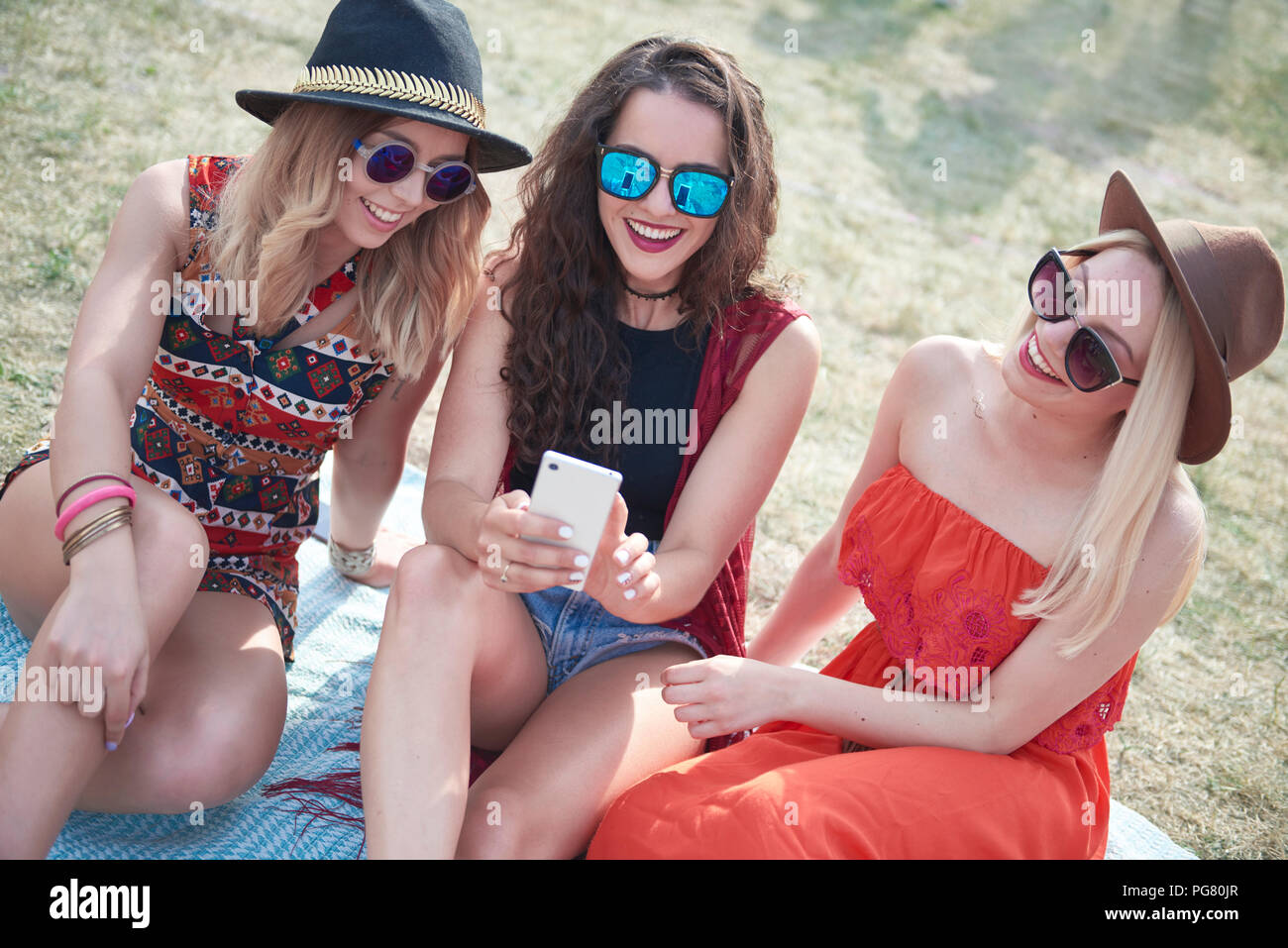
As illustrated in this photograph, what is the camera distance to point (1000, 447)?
2543 millimetres

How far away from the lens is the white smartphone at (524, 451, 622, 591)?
204 cm

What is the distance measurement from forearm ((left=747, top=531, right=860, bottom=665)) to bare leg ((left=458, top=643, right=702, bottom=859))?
435 millimetres

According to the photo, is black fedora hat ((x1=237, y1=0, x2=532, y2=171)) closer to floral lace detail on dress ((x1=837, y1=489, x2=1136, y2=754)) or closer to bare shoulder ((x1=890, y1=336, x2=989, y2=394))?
bare shoulder ((x1=890, y1=336, x2=989, y2=394))

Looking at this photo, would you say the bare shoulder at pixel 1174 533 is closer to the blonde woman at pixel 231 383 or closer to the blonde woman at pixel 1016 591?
the blonde woman at pixel 1016 591

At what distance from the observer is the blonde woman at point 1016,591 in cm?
218

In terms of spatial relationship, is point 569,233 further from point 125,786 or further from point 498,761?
point 125,786

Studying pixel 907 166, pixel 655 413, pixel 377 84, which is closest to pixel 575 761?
pixel 655 413

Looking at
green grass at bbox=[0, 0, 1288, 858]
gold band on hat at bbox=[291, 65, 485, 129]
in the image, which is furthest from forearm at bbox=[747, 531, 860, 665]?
gold band on hat at bbox=[291, 65, 485, 129]

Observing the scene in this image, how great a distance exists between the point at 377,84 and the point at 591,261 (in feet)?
2.20

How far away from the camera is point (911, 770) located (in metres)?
2.29

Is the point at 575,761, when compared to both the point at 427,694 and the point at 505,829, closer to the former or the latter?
the point at 505,829

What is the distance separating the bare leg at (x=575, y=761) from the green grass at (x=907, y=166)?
1191 mm

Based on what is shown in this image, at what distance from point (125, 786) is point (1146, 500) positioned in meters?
2.29

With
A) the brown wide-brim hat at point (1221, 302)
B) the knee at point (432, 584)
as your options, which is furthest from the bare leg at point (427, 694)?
the brown wide-brim hat at point (1221, 302)
